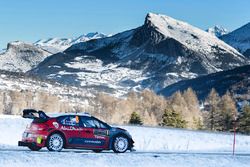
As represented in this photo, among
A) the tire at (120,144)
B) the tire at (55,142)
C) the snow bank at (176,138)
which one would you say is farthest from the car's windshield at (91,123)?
the snow bank at (176,138)

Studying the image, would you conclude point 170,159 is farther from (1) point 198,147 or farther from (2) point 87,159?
(1) point 198,147

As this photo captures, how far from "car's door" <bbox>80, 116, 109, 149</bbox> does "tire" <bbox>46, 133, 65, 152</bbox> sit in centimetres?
87

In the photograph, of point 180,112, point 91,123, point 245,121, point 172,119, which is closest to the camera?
point 91,123

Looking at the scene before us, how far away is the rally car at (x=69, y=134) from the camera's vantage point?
1977 centimetres

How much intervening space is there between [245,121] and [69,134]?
61.3 metres

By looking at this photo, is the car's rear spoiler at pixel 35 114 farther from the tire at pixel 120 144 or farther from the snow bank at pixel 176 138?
the snow bank at pixel 176 138

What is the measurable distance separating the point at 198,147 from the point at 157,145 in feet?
9.59

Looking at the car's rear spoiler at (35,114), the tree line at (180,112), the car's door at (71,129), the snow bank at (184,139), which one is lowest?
the snow bank at (184,139)

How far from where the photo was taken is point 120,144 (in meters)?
21.4

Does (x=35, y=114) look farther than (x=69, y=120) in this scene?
Yes

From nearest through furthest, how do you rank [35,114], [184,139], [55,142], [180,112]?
[55,142] < [35,114] < [184,139] < [180,112]

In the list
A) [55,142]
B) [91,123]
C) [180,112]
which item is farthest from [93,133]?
[180,112]

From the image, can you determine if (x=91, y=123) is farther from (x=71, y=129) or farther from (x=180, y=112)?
(x=180, y=112)

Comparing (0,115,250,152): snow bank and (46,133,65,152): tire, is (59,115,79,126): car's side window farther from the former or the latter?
(0,115,250,152): snow bank
